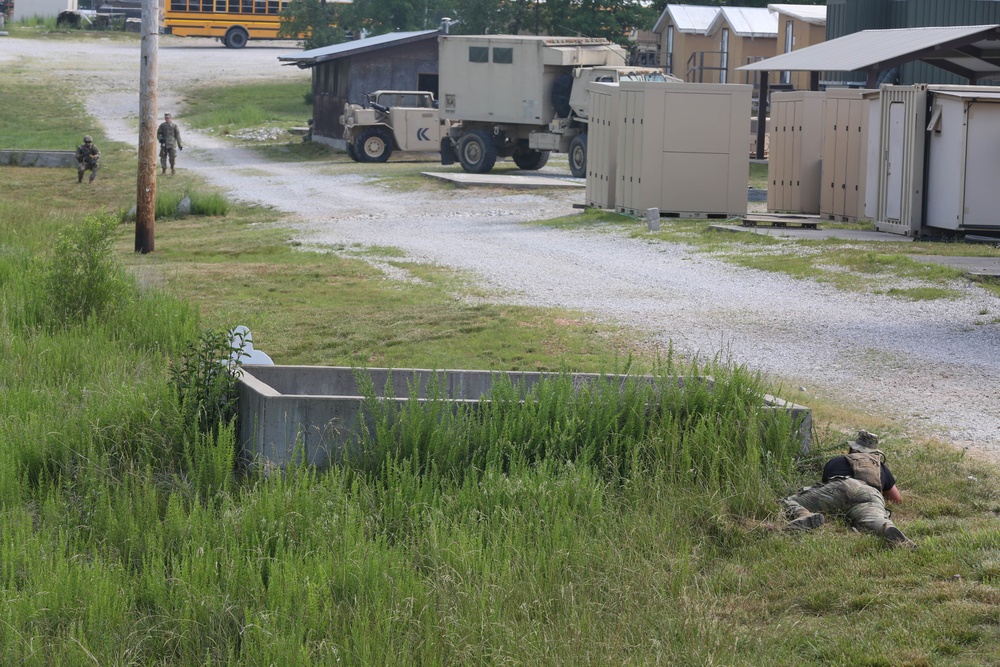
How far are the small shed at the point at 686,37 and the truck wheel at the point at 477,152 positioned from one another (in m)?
16.7

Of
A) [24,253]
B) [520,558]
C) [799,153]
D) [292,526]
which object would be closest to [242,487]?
[292,526]

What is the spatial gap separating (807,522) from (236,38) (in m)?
63.7

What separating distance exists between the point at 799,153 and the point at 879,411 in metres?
13.4

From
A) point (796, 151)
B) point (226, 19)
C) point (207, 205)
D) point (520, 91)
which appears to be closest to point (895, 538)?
point (796, 151)

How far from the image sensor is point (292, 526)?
5758 millimetres

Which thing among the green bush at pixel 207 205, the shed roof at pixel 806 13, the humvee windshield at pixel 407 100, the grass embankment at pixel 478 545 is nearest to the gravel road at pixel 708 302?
the green bush at pixel 207 205

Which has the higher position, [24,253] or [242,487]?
[24,253]

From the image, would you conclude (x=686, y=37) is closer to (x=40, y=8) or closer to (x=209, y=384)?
(x=209, y=384)

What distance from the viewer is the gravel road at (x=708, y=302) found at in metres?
8.95

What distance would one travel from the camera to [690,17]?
48250 millimetres

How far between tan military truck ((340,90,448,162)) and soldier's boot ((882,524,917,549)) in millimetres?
29624

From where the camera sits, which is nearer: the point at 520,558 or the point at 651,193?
the point at 520,558

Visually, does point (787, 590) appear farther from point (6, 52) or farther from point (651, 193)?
point (6, 52)

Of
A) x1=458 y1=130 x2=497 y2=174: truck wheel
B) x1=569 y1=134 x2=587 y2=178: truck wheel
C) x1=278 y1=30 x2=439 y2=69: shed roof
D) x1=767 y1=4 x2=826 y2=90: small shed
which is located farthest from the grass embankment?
x1=767 y1=4 x2=826 y2=90: small shed
